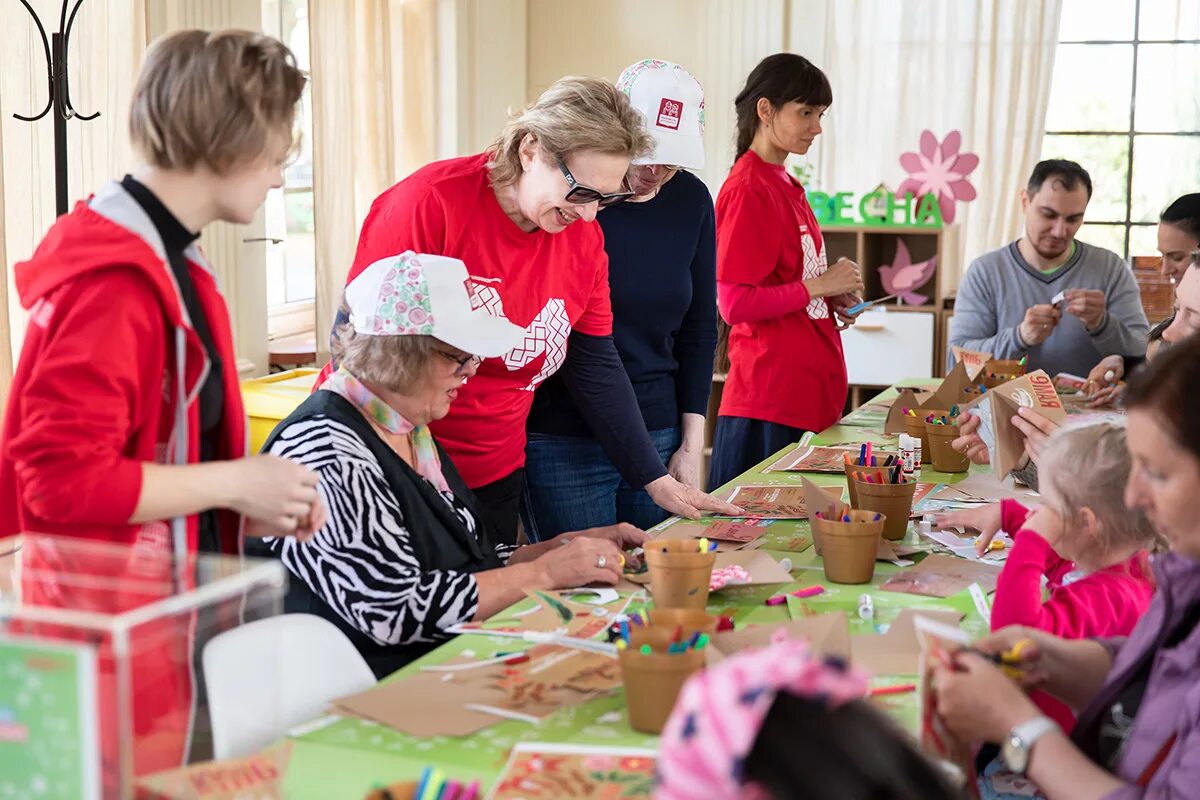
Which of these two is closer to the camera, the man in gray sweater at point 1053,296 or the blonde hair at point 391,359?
the blonde hair at point 391,359

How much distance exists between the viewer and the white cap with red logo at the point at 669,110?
2.70 metres

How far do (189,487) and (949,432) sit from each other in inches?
75.5

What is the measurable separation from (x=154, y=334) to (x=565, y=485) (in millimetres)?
1475

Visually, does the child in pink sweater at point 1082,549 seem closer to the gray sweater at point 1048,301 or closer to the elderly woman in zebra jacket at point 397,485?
the elderly woman in zebra jacket at point 397,485

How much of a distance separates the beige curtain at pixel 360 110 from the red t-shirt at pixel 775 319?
184cm

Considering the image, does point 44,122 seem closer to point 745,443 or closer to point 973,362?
point 745,443

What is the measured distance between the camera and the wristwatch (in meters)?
1.31

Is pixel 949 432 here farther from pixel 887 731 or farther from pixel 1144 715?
pixel 887 731

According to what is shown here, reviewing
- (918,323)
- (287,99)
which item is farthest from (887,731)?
(918,323)

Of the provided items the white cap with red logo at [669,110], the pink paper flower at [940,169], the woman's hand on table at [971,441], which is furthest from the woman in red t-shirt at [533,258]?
the pink paper flower at [940,169]

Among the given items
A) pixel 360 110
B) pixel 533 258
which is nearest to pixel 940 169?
pixel 360 110

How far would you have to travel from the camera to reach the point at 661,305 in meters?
2.94

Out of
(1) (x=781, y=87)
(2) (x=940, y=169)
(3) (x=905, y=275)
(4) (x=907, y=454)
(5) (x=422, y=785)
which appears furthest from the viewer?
(2) (x=940, y=169)

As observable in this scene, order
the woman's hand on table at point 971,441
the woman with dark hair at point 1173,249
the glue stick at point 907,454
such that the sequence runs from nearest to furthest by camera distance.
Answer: the glue stick at point 907,454 < the woman's hand on table at point 971,441 < the woman with dark hair at point 1173,249
